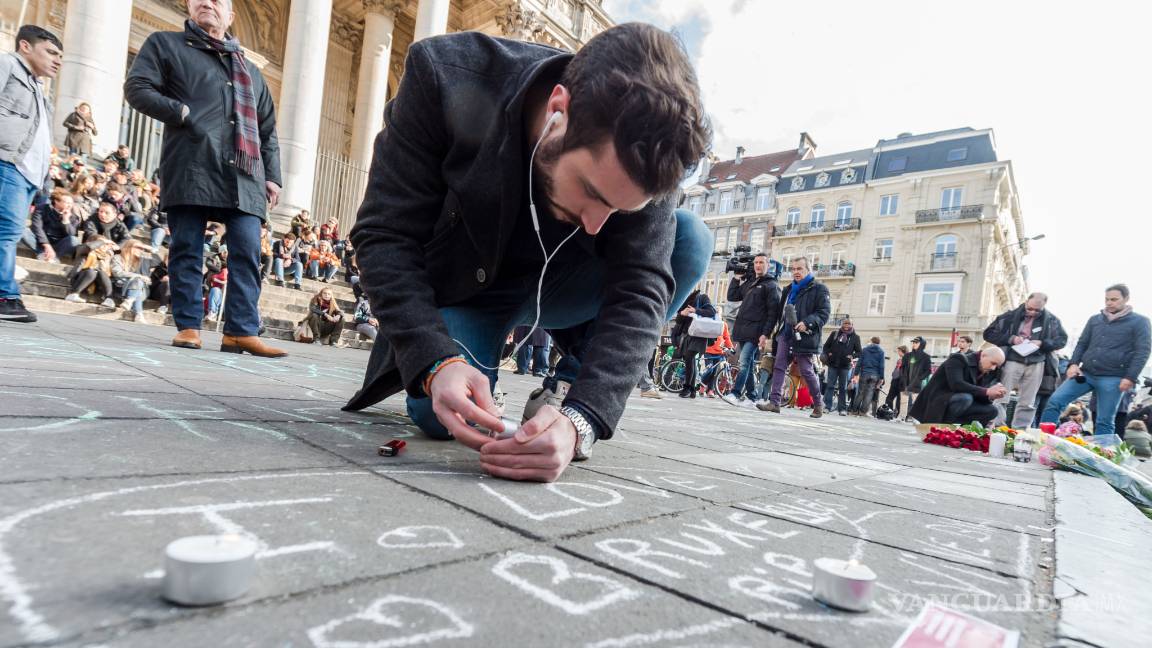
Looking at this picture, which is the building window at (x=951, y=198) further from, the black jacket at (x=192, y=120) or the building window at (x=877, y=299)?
the black jacket at (x=192, y=120)

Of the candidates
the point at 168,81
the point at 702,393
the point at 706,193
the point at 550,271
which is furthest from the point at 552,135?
the point at 706,193

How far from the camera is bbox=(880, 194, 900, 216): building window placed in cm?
3441

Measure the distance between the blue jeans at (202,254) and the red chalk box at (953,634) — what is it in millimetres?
4212

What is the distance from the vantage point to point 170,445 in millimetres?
1440

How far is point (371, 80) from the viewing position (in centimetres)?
1625

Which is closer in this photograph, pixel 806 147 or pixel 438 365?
pixel 438 365

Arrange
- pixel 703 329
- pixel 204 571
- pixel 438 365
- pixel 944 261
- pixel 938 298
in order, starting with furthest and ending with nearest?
1. pixel 944 261
2. pixel 938 298
3. pixel 703 329
4. pixel 438 365
5. pixel 204 571

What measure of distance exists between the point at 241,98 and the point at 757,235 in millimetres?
38837

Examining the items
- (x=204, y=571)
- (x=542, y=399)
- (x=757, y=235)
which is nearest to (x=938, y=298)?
(x=757, y=235)

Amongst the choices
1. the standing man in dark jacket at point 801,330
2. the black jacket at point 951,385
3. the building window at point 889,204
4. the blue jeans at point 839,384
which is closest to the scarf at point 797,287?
the standing man in dark jacket at point 801,330

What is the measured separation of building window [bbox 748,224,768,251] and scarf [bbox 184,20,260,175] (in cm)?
3806

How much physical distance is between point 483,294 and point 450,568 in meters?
1.47

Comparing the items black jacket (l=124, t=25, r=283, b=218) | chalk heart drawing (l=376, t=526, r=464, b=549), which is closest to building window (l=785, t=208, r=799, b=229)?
black jacket (l=124, t=25, r=283, b=218)

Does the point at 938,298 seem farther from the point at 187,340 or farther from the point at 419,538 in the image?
the point at 419,538
